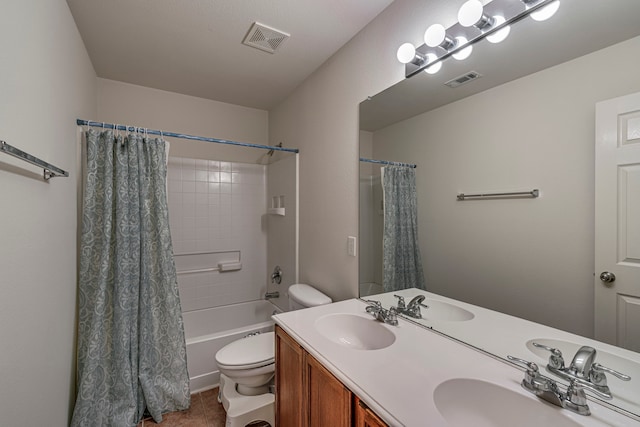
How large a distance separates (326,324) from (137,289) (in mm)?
1279

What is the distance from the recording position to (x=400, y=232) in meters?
1.42

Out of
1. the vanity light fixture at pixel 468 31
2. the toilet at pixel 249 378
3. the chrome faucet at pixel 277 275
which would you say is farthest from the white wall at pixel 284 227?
the vanity light fixture at pixel 468 31

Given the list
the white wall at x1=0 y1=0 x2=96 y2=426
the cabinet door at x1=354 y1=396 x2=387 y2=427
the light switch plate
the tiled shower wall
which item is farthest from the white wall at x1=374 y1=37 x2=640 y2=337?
the tiled shower wall

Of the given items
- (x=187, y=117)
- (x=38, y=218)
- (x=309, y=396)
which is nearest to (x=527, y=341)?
(x=309, y=396)

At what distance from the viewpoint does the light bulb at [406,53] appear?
129cm

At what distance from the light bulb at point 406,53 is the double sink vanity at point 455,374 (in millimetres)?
1149

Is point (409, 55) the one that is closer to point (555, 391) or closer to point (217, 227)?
point (555, 391)

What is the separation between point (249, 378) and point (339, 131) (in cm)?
168

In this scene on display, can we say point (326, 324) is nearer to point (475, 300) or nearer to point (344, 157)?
point (475, 300)

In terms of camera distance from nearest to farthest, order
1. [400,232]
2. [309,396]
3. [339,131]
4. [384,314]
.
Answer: [309,396], [384,314], [400,232], [339,131]

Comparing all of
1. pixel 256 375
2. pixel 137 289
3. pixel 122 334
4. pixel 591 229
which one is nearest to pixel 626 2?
pixel 591 229

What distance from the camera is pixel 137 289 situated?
1726 millimetres

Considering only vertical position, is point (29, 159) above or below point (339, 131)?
below

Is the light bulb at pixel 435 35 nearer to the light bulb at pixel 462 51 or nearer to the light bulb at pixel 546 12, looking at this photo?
the light bulb at pixel 462 51
